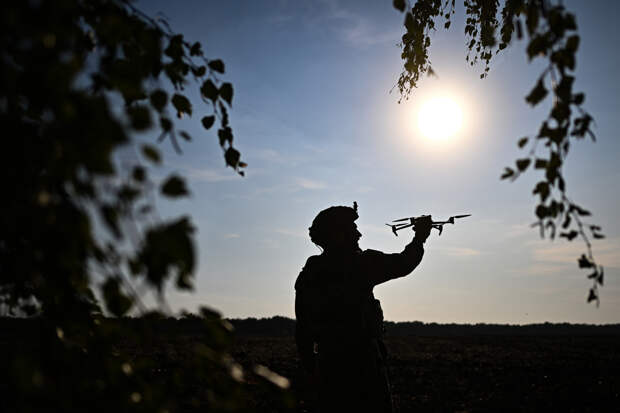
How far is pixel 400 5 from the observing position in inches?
85.4

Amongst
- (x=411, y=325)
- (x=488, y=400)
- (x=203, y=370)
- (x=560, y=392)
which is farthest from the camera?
(x=411, y=325)

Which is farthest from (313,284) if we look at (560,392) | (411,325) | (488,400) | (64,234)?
(411,325)

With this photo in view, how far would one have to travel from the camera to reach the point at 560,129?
1.92 m

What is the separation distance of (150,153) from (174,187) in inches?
4.4

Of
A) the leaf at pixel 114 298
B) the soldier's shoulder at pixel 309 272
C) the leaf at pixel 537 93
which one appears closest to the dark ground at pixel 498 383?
the soldier's shoulder at pixel 309 272

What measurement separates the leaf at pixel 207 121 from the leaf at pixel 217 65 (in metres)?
0.24

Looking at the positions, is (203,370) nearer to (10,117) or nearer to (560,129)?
(10,117)

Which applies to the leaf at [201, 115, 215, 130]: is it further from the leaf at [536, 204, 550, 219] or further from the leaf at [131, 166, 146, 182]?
the leaf at [536, 204, 550, 219]

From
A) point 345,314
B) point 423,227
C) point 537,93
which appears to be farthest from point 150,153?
point 423,227

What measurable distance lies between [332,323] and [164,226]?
3.94 m

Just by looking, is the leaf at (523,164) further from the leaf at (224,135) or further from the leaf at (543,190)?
the leaf at (224,135)

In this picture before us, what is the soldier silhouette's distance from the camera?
4.84m

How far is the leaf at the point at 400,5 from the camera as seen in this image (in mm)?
2164

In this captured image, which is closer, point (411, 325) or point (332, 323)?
point (332, 323)
